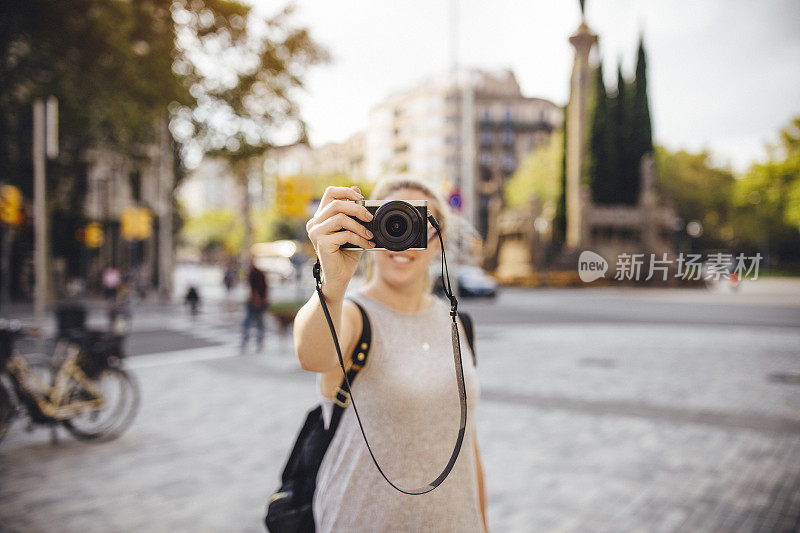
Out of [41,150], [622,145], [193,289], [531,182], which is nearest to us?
[622,145]

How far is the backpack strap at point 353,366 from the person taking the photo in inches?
67.6

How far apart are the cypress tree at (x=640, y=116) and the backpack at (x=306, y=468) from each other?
5.28 feet

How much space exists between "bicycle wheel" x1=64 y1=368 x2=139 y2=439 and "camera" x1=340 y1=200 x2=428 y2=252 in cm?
544

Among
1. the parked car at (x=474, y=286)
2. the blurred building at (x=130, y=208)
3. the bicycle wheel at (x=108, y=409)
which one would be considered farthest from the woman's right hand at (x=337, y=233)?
the blurred building at (x=130, y=208)

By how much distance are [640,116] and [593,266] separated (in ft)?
5.35

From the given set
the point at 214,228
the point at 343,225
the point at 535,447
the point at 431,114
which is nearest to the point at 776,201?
the point at 343,225

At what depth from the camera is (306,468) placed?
187cm

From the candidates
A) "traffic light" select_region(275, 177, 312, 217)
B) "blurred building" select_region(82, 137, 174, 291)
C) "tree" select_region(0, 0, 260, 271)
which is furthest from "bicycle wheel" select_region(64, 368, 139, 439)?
"blurred building" select_region(82, 137, 174, 291)

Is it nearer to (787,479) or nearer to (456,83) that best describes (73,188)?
(456,83)

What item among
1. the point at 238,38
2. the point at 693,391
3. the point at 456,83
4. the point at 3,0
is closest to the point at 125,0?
the point at 238,38

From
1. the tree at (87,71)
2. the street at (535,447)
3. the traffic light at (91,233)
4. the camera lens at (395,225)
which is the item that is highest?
the tree at (87,71)

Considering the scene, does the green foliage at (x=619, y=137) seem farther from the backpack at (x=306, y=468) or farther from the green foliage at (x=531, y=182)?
the green foliage at (x=531, y=182)

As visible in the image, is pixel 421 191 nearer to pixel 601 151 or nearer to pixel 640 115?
pixel 640 115

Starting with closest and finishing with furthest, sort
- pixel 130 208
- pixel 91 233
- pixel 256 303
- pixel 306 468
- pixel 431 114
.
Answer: pixel 306 468 < pixel 431 114 < pixel 256 303 < pixel 91 233 < pixel 130 208
